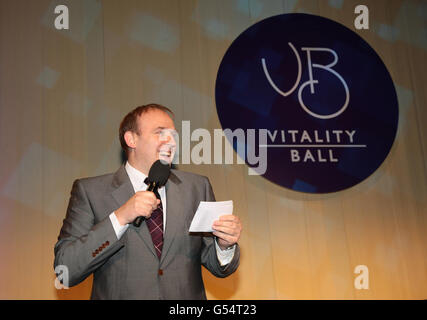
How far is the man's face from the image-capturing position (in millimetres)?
2170

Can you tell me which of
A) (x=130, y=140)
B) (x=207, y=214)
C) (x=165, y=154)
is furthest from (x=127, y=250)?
(x=130, y=140)

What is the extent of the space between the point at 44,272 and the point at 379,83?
3427 mm

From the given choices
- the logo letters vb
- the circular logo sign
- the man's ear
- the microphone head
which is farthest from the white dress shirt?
the logo letters vb

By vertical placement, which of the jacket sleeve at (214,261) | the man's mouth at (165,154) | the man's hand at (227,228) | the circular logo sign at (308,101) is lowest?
the jacket sleeve at (214,261)

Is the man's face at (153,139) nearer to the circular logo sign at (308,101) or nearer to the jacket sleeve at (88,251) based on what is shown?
the jacket sleeve at (88,251)

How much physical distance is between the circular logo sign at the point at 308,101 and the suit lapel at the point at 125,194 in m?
1.73

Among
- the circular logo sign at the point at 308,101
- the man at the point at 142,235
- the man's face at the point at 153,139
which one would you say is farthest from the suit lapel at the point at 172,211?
the circular logo sign at the point at 308,101

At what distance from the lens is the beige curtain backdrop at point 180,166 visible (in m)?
3.41

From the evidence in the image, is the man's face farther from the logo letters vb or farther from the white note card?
the logo letters vb

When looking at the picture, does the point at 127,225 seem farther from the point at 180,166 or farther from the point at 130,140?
the point at 180,166

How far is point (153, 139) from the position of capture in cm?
218

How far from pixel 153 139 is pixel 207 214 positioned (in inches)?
22.7

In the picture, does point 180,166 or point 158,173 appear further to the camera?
point 180,166
